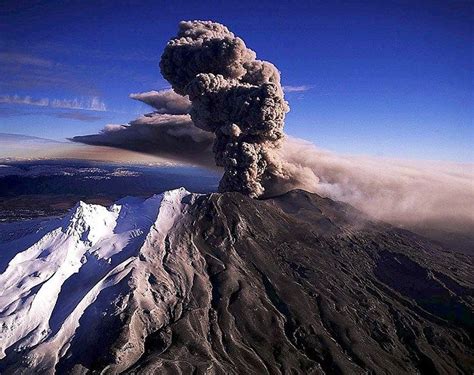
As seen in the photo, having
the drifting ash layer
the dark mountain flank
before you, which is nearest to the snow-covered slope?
the drifting ash layer

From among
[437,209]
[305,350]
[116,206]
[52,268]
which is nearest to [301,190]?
[116,206]

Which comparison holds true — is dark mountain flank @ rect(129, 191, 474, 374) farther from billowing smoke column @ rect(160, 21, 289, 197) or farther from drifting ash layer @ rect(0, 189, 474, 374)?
billowing smoke column @ rect(160, 21, 289, 197)

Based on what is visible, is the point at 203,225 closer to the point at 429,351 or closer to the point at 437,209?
the point at 429,351

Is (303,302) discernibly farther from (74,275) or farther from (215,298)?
(74,275)

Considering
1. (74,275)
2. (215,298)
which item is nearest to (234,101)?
(215,298)

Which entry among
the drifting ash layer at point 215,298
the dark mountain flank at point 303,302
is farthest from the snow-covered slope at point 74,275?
the dark mountain flank at point 303,302
